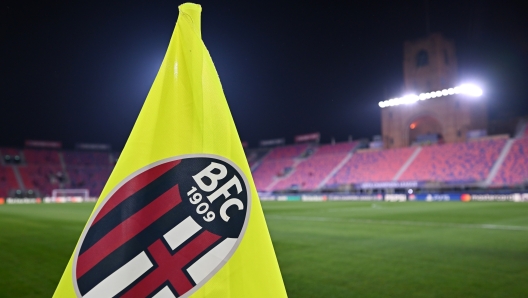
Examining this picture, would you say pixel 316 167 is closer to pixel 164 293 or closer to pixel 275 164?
pixel 275 164

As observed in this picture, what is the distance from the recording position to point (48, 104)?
4288 centimetres

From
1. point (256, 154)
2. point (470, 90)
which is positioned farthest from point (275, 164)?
point (470, 90)

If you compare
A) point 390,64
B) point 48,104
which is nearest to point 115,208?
point 390,64

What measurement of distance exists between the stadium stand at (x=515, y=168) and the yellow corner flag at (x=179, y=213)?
1328 inches

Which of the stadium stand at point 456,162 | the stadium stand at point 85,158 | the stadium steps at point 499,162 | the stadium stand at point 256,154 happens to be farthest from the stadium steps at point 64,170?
the stadium steps at point 499,162

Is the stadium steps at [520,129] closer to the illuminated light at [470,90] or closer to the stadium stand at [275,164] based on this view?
the illuminated light at [470,90]

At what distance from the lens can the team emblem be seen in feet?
3.21

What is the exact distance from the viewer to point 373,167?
133ft

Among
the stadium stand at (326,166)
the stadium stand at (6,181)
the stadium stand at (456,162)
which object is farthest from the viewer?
the stadium stand at (6,181)

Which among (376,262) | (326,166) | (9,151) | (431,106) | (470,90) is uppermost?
(376,262)

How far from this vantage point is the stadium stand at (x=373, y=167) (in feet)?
127

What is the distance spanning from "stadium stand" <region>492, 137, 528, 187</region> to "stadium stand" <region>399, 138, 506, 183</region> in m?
1.09

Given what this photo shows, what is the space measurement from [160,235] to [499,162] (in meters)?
37.7

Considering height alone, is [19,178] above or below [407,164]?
below
